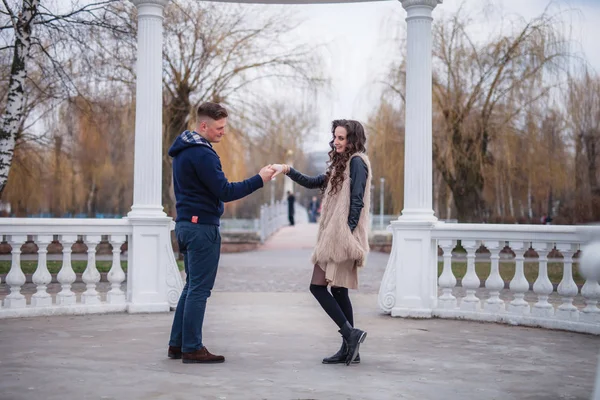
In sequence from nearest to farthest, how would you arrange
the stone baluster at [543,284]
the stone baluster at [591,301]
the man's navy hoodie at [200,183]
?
1. the man's navy hoodie at [200,183]
2. the stone baluster at [591,301]
3. the stone baluster at [543,284]

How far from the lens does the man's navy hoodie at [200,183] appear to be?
5570mm

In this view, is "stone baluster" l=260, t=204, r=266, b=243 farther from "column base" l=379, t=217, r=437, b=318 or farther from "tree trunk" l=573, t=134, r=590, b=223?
"column base" l=379, t=217, r=437, b=318

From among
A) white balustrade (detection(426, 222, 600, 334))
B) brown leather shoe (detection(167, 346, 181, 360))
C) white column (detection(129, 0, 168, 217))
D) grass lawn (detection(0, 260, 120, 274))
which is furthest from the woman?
grass lawn (detection(0, 260, 120, 274))

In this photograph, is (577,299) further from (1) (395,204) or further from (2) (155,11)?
(1) (395,204)

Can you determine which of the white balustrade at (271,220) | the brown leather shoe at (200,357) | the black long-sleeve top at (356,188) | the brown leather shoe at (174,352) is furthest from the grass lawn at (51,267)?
the white balustrade at (271,220)

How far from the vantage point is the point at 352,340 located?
5.67 meters

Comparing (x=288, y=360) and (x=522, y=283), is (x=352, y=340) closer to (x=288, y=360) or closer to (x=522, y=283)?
(x=288, y=360)

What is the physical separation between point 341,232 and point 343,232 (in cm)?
1

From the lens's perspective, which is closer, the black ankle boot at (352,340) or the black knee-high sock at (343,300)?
the black ankle boot at (352,340)

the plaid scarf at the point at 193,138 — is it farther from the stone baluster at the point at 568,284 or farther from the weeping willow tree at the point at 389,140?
the weeping willow tree at the point at 389,140

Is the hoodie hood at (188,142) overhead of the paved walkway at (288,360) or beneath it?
overhead

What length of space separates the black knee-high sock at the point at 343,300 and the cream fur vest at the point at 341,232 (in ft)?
0.84

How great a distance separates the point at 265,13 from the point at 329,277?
1670cm

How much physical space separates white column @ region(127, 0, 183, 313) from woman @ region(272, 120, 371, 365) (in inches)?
130
